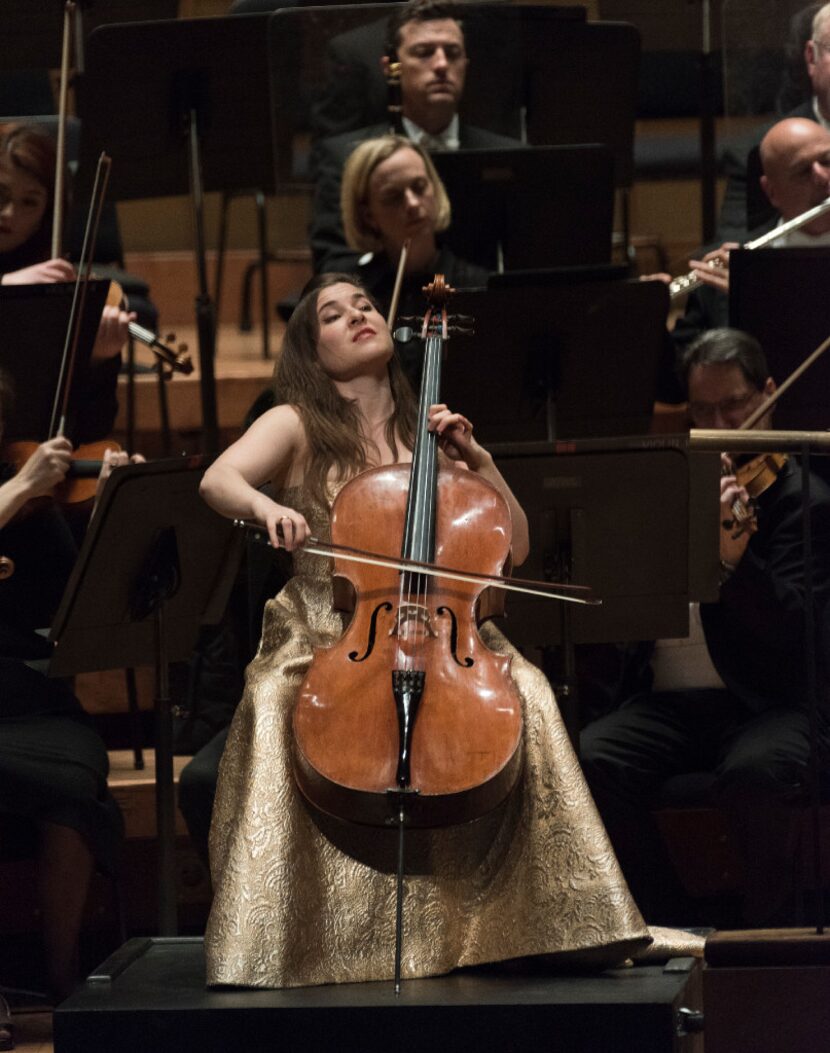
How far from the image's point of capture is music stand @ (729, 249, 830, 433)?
9.61ft

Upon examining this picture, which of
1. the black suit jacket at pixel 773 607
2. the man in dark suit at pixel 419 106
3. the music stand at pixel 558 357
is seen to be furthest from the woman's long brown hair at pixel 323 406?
the man in dark suit at pixel 419 106

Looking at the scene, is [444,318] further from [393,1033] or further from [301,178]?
[301,178]

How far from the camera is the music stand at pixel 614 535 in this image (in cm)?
252

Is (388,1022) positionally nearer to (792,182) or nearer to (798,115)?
(792,182)

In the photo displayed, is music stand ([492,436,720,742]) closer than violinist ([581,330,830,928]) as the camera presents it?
Yes

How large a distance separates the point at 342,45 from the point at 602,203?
73 centimetres

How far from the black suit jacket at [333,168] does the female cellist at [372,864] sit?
4.22 feet

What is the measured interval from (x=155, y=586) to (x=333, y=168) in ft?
4.84

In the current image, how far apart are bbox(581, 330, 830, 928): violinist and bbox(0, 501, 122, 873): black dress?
0.75 m

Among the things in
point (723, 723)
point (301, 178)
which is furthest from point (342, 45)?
point (723, 723)

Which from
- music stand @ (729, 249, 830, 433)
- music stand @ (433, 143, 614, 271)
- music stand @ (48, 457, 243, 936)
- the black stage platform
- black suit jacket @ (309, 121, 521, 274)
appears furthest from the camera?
black suit jacket @ (309, 121, 521, 274)

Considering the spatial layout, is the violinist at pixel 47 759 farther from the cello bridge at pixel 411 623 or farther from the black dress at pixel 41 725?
the cello bridge at pixel 411 623

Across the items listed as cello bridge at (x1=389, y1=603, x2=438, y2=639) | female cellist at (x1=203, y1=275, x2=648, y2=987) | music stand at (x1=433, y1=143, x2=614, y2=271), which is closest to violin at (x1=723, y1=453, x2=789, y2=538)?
female cellist at (x1=203, y1=275, x2=648, y2=987)

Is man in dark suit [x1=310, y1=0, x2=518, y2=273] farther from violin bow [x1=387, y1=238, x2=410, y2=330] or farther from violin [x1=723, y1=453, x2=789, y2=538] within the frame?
violin [x1=723, y1=453, x2=789, y2=538]
